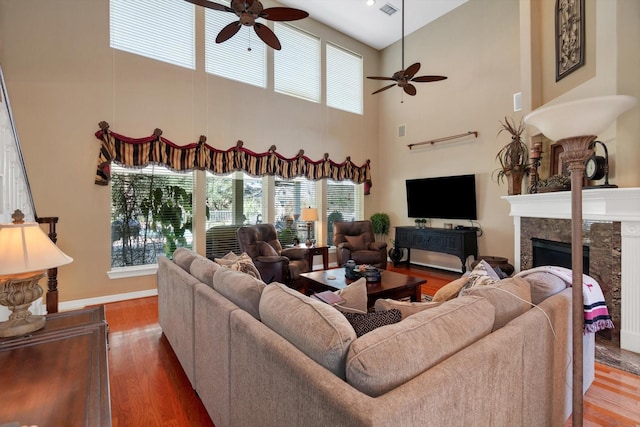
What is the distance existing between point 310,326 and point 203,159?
4.12m

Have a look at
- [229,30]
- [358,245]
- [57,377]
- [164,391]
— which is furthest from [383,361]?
[358,245]

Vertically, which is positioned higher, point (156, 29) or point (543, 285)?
point (156, 29)

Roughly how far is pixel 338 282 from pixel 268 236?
5.83 feet

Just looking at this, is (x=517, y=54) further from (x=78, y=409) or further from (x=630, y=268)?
(x=78, y=409)

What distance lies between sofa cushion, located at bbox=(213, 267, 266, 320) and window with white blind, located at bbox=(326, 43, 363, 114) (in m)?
5.13

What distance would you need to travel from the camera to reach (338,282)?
331 cm

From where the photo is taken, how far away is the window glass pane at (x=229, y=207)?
489cm

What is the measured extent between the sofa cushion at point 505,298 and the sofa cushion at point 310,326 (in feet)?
2.48

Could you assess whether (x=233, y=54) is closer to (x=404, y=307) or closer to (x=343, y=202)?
(x=343, y=202)

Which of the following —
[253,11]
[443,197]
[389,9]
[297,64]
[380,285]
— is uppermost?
[389,9]

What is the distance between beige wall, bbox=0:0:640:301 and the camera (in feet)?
11.2

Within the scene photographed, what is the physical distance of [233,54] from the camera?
5.03 m

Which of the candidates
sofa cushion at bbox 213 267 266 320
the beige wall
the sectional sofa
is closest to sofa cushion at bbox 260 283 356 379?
the sectional sofa

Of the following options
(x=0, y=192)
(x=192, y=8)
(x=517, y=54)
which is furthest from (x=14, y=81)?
(x=517, y=54)
